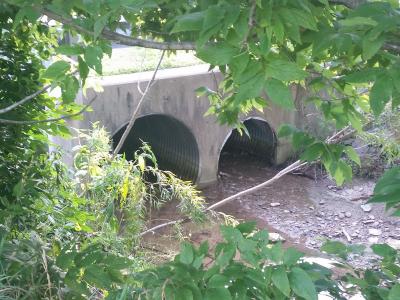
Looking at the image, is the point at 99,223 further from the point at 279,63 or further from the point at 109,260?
the point at 279,63

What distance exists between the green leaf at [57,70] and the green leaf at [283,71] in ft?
1.55

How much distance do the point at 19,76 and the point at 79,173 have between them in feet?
4.38

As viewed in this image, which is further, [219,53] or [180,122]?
[180,122]

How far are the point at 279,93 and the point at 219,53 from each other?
0.52 ft

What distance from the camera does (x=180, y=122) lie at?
25.1ft

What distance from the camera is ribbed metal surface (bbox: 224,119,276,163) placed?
365 inches

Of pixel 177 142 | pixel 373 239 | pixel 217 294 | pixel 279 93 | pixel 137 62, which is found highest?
pixel 279 93

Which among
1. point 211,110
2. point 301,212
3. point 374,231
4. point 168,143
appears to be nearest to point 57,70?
point 211,110

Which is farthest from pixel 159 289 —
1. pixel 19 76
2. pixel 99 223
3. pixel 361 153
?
pixel 361 153

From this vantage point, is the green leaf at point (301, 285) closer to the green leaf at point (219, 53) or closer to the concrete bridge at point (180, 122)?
the green leaf at point (219, 53)

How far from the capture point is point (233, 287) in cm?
120

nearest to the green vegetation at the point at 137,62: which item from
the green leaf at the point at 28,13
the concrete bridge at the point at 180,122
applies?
the concrete bridge at the point at 180,122

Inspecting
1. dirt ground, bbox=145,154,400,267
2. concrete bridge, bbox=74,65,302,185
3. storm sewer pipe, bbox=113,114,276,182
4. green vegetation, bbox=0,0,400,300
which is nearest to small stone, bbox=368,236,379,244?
dirt ground, bbox=145,154,400,267

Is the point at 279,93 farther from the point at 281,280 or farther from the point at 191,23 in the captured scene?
the point at 281,280
